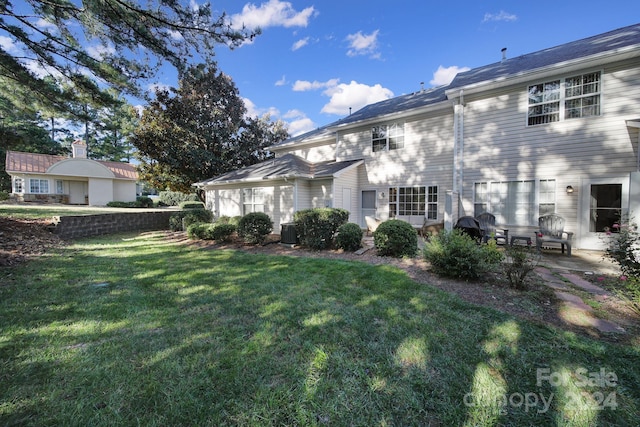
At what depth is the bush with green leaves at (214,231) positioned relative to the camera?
9.43 metres

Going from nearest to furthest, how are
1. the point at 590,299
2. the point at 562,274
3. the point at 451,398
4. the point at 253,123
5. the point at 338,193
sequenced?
the point at 451,398, the point at 590,299, the point at 562,274, the point at 338,193, the point at 253,123

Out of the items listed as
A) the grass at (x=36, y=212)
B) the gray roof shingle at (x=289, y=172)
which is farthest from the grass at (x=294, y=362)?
the grass at (x=36, y=212)

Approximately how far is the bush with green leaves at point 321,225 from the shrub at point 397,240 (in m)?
1.70

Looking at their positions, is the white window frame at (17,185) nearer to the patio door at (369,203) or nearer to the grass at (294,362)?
the grass at (294,362)

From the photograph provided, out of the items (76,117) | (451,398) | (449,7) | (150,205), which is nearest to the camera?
(451,398)

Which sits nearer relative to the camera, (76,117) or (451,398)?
(451,398)

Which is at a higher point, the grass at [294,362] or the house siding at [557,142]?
the house siding at [557,142]

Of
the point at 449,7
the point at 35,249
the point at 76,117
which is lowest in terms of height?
the point at 35,249

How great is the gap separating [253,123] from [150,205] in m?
16.5

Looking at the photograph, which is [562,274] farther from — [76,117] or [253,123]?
[253,123]

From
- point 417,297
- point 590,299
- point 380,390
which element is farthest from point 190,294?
point 590,299

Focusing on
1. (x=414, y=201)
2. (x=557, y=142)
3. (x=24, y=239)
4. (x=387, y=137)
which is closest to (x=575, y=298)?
(x=557, y=142)

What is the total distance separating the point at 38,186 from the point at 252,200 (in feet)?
78.3

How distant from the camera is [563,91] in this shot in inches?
305
